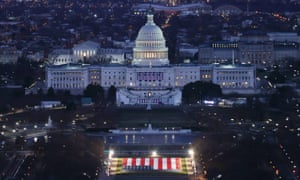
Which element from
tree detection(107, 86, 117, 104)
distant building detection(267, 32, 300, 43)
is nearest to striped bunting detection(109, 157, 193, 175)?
tree detection(107, 86, 117, 104)

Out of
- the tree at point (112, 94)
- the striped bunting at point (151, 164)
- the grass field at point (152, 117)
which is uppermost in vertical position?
the striped bunting at point (151, 164)

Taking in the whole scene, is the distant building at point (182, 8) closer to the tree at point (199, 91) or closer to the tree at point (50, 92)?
the tree at point (50, 92)

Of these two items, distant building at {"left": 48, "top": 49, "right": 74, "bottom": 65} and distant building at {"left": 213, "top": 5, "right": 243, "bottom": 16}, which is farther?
distant building at {"left": 213, "top": 5, "right": 243, "bottom": 16}

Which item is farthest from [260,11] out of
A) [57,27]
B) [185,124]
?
[185,124]

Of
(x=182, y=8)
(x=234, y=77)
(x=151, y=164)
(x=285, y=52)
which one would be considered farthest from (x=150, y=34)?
(x=182, y=8)

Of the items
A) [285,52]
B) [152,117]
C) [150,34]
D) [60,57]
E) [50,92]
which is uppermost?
[150,34]

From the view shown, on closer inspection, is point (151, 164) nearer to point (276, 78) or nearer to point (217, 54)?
point (276, 78)

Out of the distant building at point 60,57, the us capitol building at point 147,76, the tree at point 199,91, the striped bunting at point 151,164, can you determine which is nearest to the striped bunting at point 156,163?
the striped bunting at point 151,164

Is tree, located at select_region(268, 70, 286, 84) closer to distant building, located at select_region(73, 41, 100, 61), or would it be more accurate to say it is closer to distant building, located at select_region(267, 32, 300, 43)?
distant building, located at select_region(73, 41, 100, 61)

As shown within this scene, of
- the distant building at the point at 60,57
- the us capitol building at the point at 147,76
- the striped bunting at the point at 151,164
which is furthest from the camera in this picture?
the distant building at the point at 60,57
